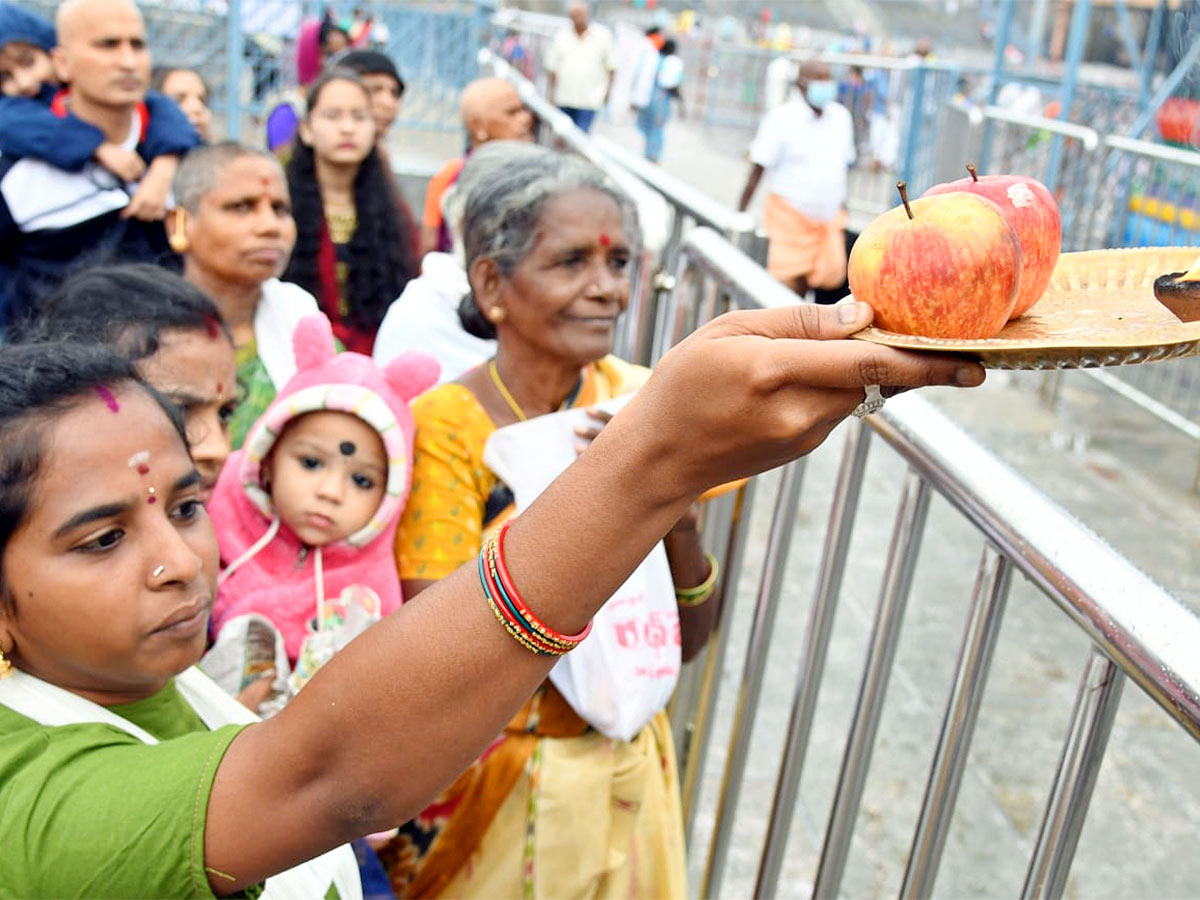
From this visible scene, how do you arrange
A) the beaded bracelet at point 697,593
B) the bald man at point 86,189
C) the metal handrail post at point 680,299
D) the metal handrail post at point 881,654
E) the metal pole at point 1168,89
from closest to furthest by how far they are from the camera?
the metal handrail post at point 881,654 < the beaded bracelet at point 697,593 < the metal handrail post at point 680,299 < the bald man at point 86,189 < the metal pole at point 1168,89

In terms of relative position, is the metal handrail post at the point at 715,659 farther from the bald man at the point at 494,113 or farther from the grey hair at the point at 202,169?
the bald man at the point at 494,113

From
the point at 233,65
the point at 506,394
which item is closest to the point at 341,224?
the point at 506,394

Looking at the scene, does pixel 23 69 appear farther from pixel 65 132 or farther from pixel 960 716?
pixel 960 716

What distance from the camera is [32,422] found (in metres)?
1.28

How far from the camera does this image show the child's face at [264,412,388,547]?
1.99m

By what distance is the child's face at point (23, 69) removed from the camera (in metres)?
4.20

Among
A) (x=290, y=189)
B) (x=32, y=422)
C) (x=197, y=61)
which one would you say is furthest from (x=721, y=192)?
(x=32, y=422)

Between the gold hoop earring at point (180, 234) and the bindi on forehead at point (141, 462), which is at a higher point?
the bindi on forehead at point (141, 462)

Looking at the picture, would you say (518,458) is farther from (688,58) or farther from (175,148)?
(688,58)

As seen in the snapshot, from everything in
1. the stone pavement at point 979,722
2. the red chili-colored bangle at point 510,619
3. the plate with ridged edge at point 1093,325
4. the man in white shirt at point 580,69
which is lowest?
the stone pavement at point 979,722

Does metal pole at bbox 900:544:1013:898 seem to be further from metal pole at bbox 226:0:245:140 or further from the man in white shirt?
the man in white shirt

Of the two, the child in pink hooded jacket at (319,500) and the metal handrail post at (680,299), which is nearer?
the child in pink hooded jacket at (319,500)

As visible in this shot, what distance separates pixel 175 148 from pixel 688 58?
19063 millimetres

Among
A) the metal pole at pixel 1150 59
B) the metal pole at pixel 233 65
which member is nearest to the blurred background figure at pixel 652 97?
the metal pole at pixel 1150 59
